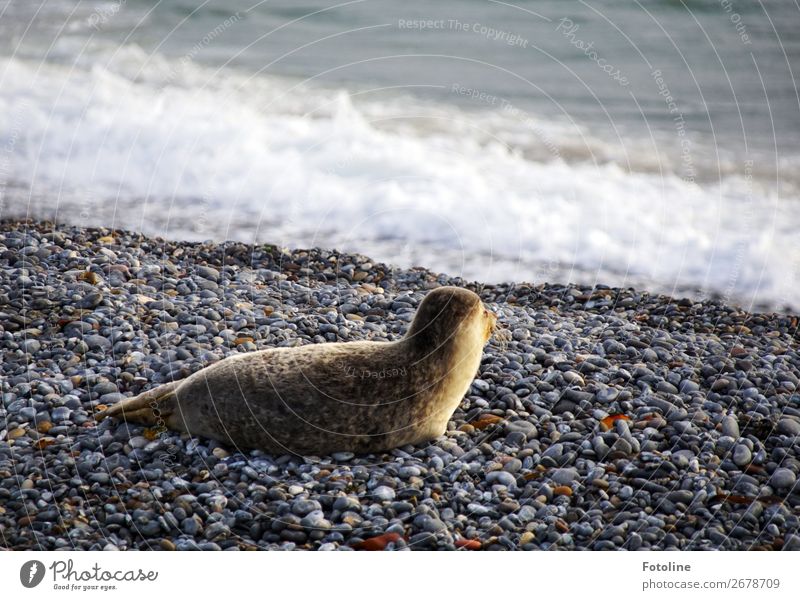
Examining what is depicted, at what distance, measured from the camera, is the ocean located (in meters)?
13.1

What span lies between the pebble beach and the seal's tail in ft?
0.36

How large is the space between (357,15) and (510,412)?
18.3 metres

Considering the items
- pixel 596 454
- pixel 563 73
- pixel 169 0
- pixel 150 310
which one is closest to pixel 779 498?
pixel 596 454

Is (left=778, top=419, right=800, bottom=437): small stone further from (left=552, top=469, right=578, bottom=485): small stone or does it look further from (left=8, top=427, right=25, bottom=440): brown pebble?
(left=8, top=427, right=25, bottom=440): brown pebble

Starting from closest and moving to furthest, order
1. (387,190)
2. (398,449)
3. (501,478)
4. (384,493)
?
1. (384,493)
2. (501,478)
3. (398,449)
4. (387,190)

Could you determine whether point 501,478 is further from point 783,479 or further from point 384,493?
point 783,479

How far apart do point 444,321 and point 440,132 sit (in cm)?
1075

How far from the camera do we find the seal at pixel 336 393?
6703mm

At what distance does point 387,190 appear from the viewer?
14.2 meters

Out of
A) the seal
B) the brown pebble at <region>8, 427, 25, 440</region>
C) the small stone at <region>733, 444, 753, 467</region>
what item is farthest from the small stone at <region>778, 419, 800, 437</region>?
the brown pebble at <region>8, 427, 25, 440</region>

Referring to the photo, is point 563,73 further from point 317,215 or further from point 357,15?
point 317,215

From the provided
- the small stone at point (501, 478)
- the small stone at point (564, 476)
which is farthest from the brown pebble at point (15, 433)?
the small stone at point (564, 476)

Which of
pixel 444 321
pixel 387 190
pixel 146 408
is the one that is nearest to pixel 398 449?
pixel 444 321

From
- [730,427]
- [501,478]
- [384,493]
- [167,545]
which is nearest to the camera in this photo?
[167,545]
